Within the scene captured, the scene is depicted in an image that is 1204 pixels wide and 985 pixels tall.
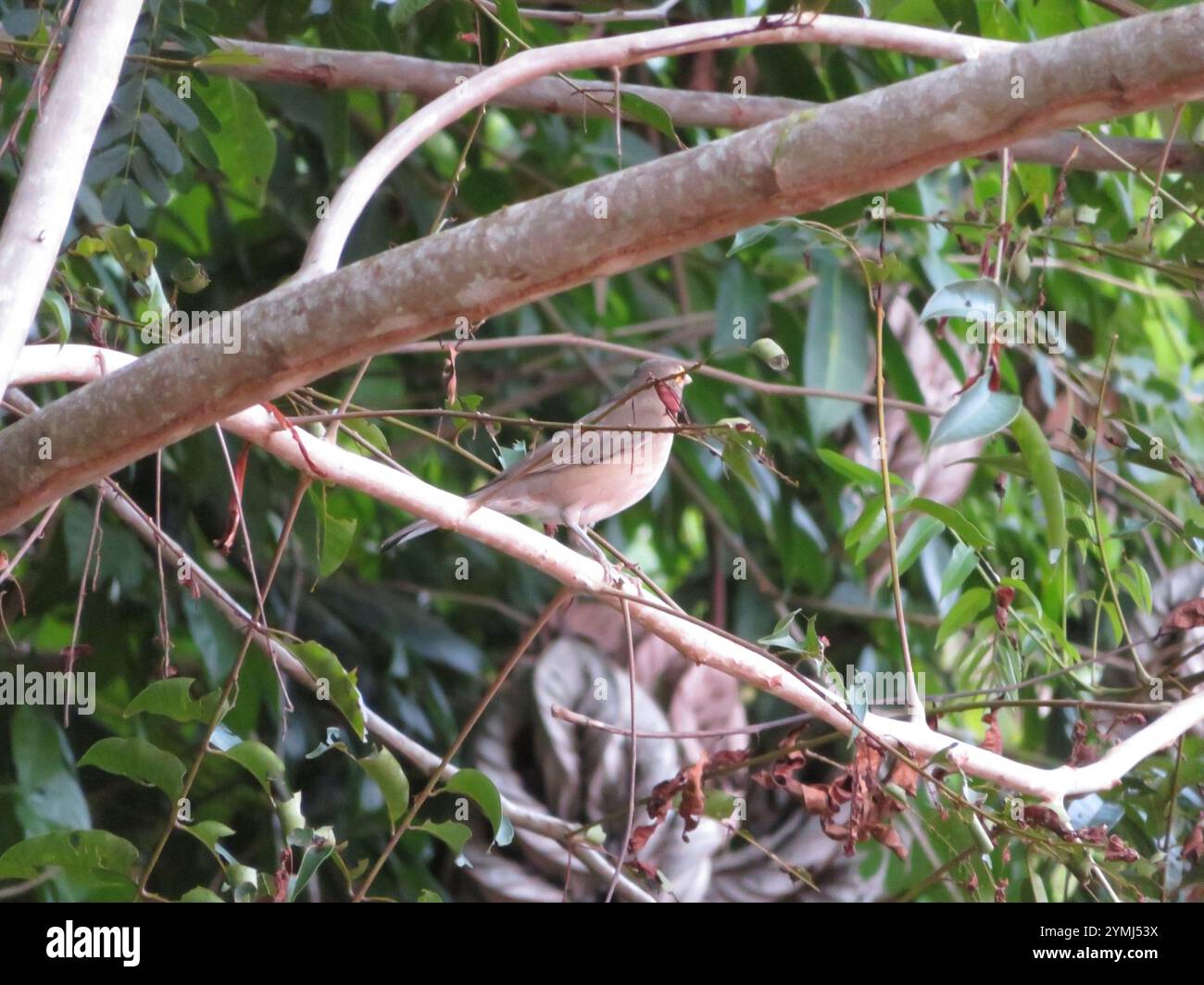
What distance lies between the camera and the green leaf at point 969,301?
2293mm

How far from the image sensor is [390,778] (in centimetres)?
254

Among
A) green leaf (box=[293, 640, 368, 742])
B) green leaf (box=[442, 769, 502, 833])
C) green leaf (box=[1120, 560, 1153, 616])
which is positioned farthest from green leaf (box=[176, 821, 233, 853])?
green leaf (box=[1120, 560, 1153, 616])

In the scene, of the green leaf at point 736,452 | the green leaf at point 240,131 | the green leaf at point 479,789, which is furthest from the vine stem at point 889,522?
the green leaf at point 240,131

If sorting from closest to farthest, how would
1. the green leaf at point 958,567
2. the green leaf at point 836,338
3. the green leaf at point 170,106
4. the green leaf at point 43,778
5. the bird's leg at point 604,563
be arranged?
the bird's leg at point 604,563
the green leaf at point 958,567
the green leaf at point 170,106
the green leaf at point 43,778
the green leaf at point 836,338

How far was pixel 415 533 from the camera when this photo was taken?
3959mm

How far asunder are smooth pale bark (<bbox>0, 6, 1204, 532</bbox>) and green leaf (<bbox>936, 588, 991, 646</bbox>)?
1.56 meters

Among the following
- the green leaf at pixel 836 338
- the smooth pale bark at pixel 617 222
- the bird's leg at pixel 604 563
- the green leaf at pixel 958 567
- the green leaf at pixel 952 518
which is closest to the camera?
the smooth pale bark at pixel 617 222

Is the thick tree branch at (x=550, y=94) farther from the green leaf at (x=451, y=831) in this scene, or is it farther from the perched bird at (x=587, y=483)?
the green leaf at (x=451, y=831)

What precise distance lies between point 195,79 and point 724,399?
2.44 meters

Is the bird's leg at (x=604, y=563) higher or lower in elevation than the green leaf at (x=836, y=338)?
lower

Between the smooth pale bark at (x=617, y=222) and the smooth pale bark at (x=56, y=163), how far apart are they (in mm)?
188

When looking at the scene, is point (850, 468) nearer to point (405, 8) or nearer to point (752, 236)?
point (752, 236)

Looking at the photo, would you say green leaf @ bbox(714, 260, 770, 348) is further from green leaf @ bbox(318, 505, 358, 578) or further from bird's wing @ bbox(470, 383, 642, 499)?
green leaf @ bbox(318, 505, 358, 578)
